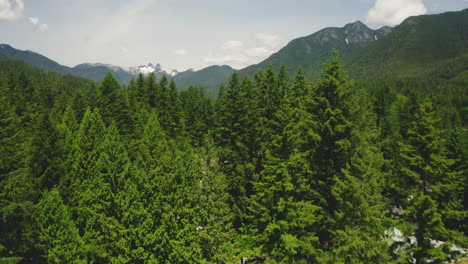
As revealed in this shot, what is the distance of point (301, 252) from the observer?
15875mm

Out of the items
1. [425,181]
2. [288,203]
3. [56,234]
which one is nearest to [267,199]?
[288,203]

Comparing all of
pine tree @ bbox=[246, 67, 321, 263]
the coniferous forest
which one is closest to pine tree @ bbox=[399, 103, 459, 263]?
the coniferous forest

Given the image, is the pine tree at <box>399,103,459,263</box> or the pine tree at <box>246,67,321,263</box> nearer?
the pine tree at <box>246,67,321,263</box>

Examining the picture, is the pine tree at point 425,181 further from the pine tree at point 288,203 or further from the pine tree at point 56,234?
the pine tree at point 56,234

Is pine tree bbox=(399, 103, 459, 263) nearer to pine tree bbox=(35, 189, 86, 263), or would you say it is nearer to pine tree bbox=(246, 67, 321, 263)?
pine tree bbox=(246, 67, 321, 263)

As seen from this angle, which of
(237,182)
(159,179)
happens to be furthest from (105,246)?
(237,182)

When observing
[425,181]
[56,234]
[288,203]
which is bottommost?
[56,234]

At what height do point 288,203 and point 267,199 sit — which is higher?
point 288,203

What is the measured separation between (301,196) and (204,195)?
6659mm

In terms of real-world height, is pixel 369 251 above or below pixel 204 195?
below

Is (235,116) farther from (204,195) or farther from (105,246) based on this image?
(105,246)

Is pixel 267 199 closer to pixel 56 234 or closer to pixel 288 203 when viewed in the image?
pixel 288 203

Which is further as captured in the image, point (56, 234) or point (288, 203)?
point (56, 234)

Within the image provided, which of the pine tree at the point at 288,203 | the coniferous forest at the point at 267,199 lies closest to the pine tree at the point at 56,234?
the coniferous forest at the point at 267,199
